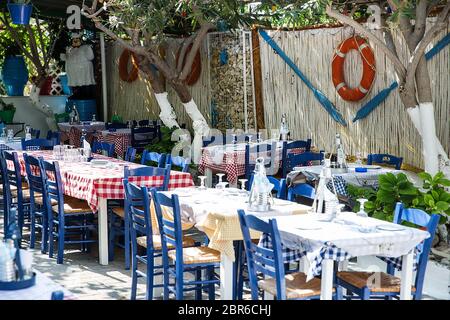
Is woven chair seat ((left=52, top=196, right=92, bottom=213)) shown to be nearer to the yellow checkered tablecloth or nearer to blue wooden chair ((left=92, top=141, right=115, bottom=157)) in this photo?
blue wooden chair ((left=92, top=141, right=115, bottom=157))

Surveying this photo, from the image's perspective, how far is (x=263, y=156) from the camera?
10.1 m

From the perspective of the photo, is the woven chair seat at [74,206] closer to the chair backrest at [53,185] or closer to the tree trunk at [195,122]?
the chair backrest at [53,185]

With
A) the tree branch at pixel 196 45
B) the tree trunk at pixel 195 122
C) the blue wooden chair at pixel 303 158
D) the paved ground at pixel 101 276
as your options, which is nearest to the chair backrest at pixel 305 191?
the paved ground at pixel 101 276


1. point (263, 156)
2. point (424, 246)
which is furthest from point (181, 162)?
point (424, 246)

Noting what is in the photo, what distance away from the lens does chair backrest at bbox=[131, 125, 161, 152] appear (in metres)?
13.2

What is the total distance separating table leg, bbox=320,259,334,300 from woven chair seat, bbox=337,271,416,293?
0.91 ft

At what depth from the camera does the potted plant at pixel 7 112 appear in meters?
16.5

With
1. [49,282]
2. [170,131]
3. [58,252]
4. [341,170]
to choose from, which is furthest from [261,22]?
[49,282]

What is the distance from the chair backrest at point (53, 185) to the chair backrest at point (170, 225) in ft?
6.42

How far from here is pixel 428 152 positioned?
811cm

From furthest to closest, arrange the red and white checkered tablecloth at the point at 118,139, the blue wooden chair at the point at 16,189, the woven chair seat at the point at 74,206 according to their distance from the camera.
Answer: the red and white checkered tablecloth at the point at 118,139 → the blue wooden chair at the point at 16,189 → the woven chair seat at the point at 74,206

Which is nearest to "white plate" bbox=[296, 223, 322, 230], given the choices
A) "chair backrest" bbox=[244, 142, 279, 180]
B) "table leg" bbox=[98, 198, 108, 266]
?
"table leg" bbox=[98, 198, 108, 266]
